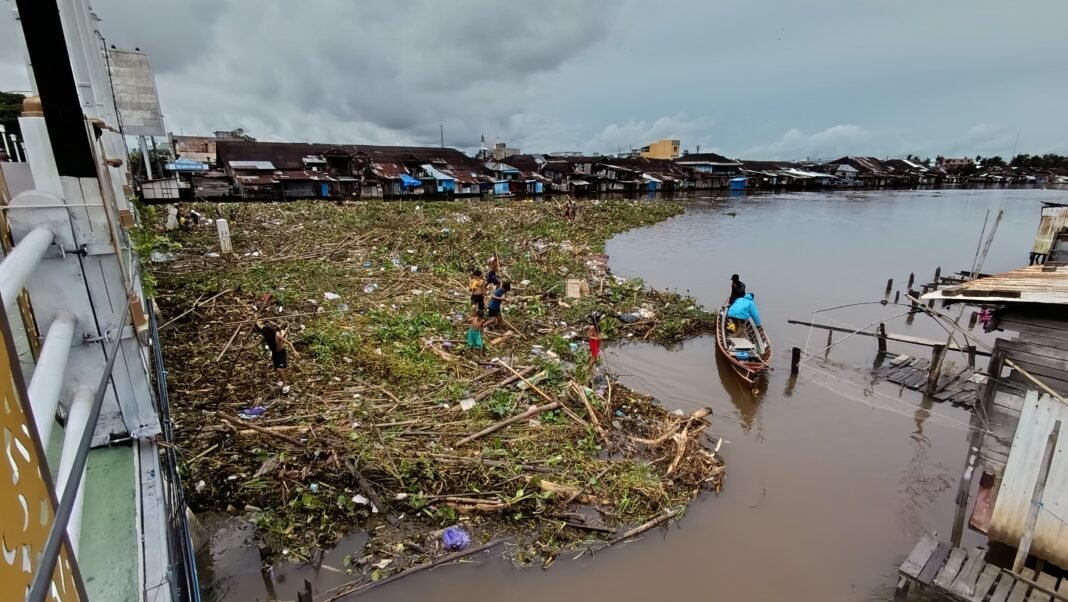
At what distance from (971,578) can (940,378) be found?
20.9ft

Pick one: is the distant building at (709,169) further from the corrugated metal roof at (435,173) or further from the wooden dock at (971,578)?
the wooden dock at (971,578)

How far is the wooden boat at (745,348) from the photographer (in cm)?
1067

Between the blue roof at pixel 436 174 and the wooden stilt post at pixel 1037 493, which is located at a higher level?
the blue roof at pixel 436 174

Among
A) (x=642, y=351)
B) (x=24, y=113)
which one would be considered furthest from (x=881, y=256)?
(x=24, y=113)

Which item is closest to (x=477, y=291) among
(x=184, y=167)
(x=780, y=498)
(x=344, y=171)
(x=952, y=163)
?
(x=780, y=498)

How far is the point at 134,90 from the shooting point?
60.5ft

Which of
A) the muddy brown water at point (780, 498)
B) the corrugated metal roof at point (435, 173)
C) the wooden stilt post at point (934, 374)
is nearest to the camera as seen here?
the muddy brown water at point (780, 498)

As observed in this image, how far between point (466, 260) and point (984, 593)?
16289 mm

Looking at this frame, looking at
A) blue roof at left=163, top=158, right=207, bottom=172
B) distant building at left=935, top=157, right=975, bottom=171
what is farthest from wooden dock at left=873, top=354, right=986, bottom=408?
distant building at left=935, top=157, right=975, bottom=171

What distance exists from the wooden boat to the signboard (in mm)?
21200

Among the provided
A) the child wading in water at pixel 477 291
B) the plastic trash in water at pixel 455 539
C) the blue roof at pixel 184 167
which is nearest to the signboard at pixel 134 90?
the child wading in water at pixel 477 291

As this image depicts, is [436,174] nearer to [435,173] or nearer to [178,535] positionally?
[435,173]

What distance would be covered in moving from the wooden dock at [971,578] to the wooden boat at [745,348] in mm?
4914

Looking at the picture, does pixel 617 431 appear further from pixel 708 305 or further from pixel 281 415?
pixel 708 305
